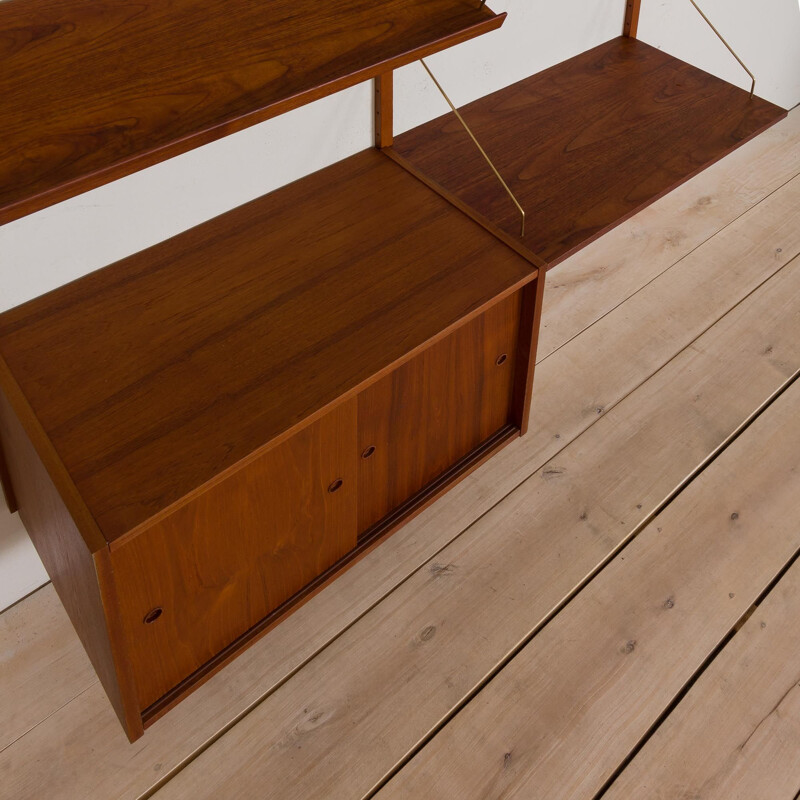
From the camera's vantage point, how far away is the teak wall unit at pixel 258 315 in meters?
1.22

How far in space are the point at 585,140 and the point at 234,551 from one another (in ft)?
3.51

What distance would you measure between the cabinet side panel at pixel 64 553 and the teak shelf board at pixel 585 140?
87 cm

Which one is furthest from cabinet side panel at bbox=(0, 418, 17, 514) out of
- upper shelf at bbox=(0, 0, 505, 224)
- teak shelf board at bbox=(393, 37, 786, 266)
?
teak shelf board at bbox=(393, 37, 786, 266)

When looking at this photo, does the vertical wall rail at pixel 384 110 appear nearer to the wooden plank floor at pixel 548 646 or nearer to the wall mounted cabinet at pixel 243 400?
the wall mounted cabinet at pixel 243 400

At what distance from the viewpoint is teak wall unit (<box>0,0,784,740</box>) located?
122cm

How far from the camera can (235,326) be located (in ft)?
4.82

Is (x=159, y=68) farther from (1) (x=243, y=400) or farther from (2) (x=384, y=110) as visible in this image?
(2) (x=384, y=110)

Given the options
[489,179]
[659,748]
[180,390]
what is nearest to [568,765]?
[659,748]

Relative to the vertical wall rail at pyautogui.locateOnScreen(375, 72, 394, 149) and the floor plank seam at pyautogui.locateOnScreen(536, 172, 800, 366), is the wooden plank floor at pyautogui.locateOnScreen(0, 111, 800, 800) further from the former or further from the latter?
the vertical wall rail at pyautogui.locateOnScreen(375, 72, 394, 149)

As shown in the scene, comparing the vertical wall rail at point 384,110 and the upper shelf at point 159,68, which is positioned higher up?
the vertical wall rail at point 384,110

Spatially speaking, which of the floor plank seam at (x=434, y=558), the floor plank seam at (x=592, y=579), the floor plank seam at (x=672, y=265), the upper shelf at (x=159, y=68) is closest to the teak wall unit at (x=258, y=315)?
the upper shelf at (x=159, y=68)

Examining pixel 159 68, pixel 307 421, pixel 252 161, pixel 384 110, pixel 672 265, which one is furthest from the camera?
pixel 672 265

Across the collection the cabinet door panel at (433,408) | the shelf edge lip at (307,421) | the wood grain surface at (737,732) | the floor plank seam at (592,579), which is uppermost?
the cabinet door panel at (433,408)

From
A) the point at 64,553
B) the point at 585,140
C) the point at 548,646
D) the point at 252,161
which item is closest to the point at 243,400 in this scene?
the point at 64,553
